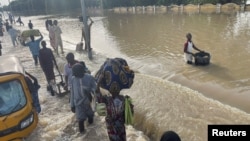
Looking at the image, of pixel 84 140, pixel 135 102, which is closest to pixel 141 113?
pixel 135 102

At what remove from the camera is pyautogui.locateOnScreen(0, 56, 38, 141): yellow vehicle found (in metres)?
5.43

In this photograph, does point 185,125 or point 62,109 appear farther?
point 62,109

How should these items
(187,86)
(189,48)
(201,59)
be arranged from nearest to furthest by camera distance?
1. (187,86)
2. (201,59)
3. (189,48)

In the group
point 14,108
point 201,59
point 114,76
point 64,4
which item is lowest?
point 201,59

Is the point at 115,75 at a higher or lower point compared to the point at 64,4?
lower

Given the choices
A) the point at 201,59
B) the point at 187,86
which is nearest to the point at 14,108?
the point at 187,86

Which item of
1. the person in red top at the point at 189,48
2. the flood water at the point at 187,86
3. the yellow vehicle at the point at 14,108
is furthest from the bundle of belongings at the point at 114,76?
the person in red top at the point at 189,48

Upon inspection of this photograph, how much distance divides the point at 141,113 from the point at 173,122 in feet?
3.46

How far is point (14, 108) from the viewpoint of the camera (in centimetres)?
565

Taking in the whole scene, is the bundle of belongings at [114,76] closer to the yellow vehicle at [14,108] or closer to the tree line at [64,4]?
the yellow vehicle at [14,108]

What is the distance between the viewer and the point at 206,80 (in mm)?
9797

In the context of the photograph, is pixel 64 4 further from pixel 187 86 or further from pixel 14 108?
pixel 14 108

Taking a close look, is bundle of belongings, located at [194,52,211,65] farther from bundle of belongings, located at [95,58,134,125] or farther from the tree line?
the tree line

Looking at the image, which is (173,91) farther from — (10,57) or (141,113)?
(10,57)
